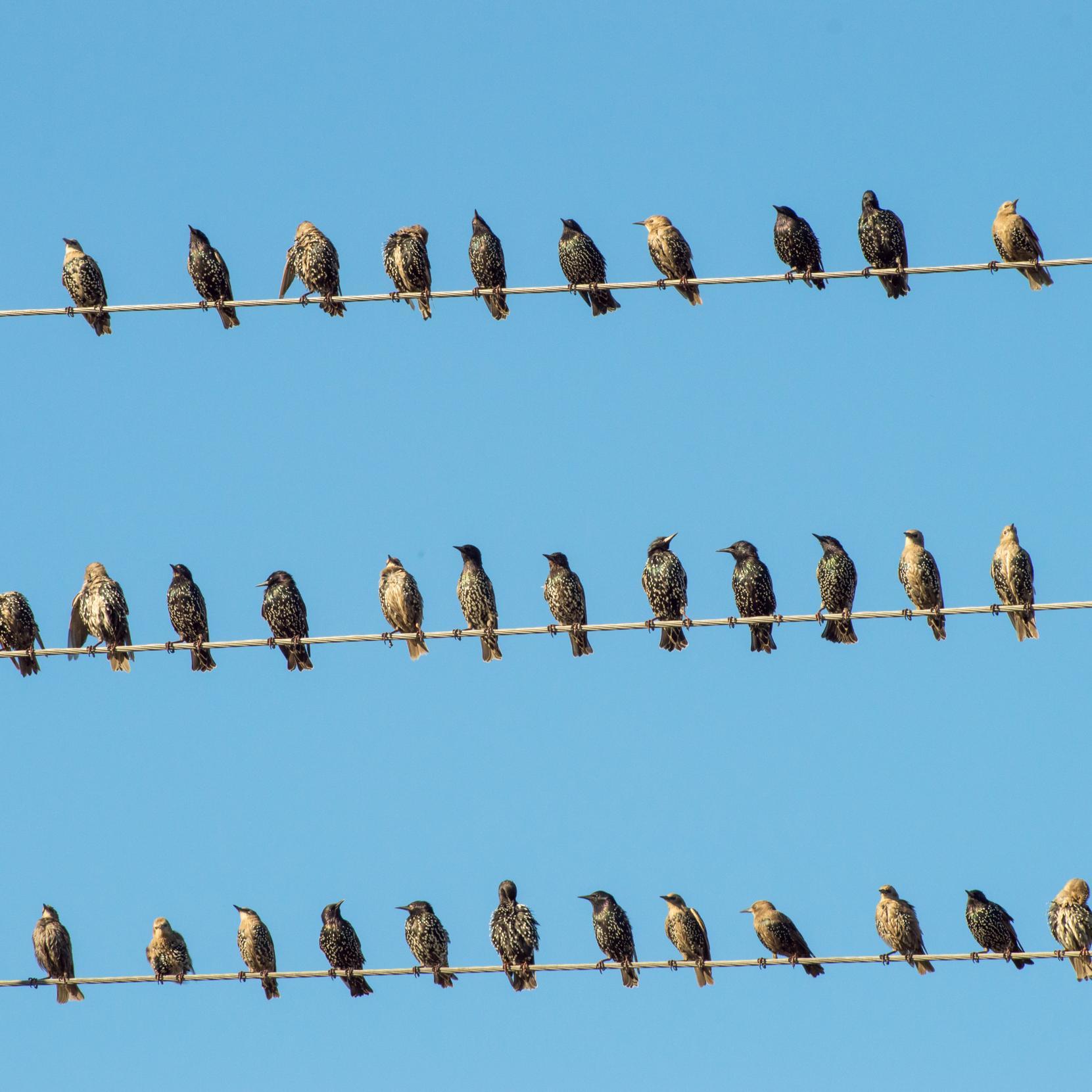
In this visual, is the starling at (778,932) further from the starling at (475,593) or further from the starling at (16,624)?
the starling at (16,624)

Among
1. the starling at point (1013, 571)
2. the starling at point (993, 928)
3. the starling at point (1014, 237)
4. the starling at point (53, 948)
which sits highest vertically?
the starling at point (1014, 237)

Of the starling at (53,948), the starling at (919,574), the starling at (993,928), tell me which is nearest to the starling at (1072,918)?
the starling at (993,928)

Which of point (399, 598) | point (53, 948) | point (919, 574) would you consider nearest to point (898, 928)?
point (919, 574)

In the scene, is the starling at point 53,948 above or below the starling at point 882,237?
below

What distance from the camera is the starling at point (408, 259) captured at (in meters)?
16.7

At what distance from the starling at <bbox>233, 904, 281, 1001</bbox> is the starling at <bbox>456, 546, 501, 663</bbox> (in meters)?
2.53

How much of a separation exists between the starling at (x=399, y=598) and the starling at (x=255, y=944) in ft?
7.44

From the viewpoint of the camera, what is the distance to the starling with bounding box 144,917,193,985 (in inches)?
645

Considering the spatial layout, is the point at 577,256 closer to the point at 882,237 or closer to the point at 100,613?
the point at 882,237

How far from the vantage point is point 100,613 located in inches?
623

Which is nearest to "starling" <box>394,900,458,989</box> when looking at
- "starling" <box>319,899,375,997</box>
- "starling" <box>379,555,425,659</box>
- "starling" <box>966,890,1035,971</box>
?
"starling" <box>319,899,375,997</box>

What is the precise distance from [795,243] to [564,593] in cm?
287

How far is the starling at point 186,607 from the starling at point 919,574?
4.76m

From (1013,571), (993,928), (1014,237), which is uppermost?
(1014,237)
